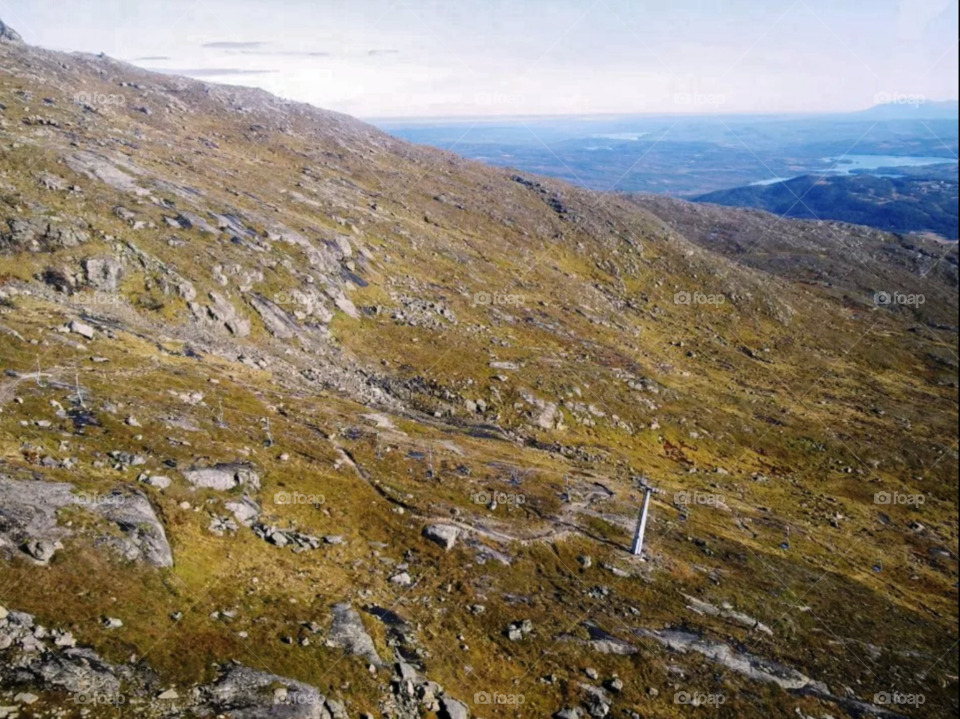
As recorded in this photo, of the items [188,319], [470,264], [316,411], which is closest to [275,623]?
[316,411]

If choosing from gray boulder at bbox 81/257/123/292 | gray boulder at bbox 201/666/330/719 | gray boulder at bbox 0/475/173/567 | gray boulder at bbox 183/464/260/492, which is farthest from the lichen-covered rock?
gray boulder at bbox 201/666/330/719

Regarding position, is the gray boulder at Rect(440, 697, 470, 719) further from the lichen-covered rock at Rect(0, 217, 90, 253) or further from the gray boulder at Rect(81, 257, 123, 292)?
the lichen-covered rock at Rect(0, 217, 90, 253)

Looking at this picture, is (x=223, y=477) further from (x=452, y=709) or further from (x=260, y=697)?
(x=452, y=709)

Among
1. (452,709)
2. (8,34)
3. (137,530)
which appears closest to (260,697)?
(452,709)

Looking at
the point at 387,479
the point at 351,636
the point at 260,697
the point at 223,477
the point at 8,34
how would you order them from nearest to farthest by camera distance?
1. the point at 260,697
2. the point at 351,636
3. the point at 223,477
4. the point at 387,479
5. the point at 8,34

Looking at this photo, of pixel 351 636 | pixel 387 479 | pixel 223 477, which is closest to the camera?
pixel 351 636

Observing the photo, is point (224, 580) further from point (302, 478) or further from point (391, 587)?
point (302, 478)

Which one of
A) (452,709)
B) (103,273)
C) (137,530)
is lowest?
(452,709)

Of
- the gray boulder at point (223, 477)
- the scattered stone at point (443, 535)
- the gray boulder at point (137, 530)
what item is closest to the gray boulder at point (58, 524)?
the gray boulder at point (137, 530)

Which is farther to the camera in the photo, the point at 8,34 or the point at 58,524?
the point at 8,34
